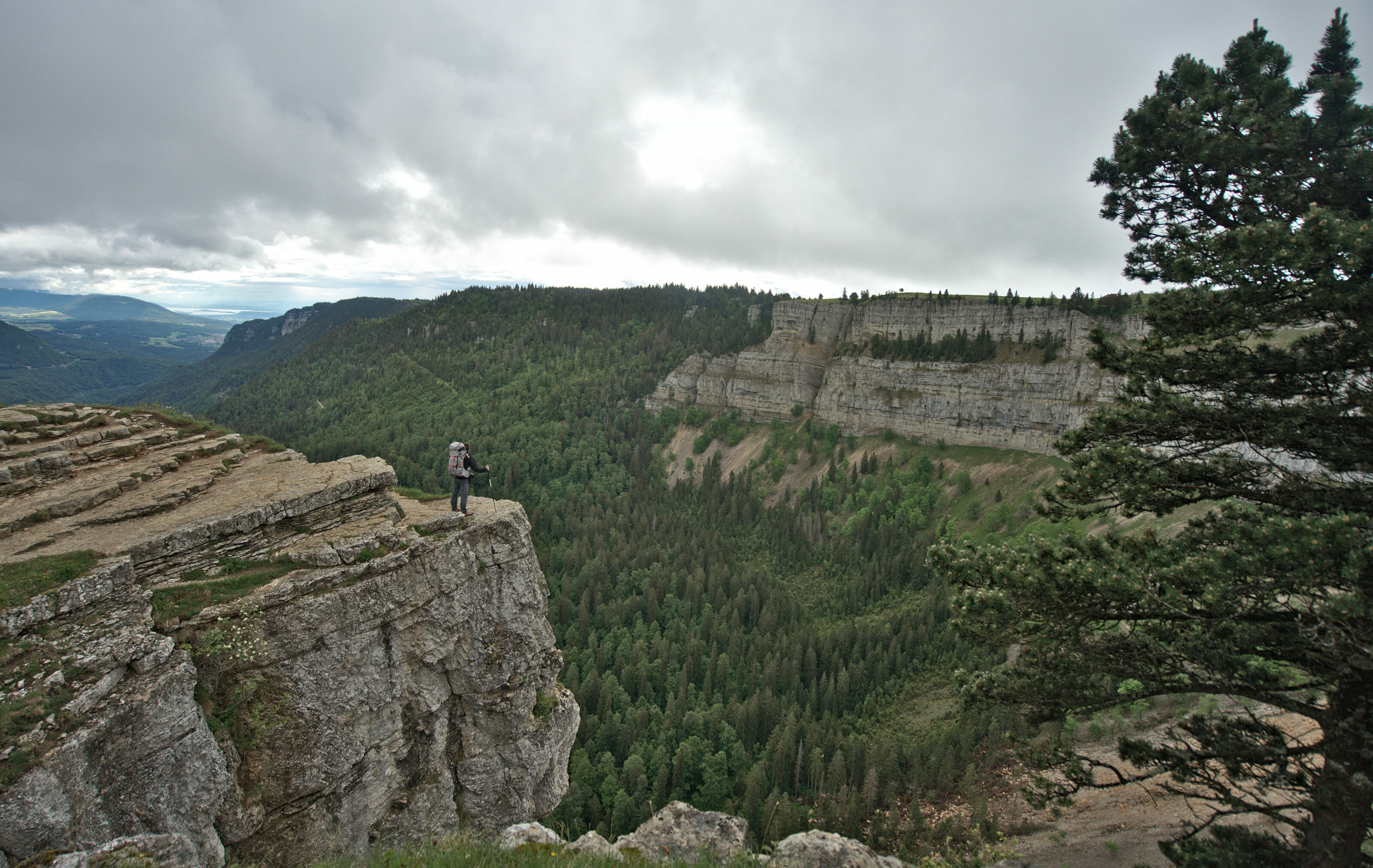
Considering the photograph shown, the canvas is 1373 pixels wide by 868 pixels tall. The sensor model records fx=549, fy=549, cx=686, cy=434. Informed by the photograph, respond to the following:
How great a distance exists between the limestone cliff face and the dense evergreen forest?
6070 millimetres

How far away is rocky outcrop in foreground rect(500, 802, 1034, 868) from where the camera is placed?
36.1 feet

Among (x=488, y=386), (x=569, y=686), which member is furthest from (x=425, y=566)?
(x=488, y=386)

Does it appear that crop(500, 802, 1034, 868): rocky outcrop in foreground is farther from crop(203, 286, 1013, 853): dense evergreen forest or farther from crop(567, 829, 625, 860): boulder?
crop(203, 286, 1013, 853): dense evergreen forest

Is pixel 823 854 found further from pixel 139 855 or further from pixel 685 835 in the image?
pixel 139 855

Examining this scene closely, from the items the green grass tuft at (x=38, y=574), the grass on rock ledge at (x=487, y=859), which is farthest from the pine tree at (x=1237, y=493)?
the green grass tuft at (x=38, y=574)

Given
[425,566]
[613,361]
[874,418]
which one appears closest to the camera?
[425,566]

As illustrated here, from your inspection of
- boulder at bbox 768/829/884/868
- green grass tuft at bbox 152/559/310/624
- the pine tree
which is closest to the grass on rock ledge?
boulder at bbox 768/829/884/868

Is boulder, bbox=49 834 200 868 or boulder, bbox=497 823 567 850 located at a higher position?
boulder, bbox=49 834 200 868

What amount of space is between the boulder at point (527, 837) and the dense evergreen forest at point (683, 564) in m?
0.64

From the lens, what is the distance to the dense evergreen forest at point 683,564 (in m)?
38.9

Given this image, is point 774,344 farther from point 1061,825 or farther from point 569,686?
point 1061,825

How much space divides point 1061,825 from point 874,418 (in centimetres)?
8058

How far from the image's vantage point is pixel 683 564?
236 ft

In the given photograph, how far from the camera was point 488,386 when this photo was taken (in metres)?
136
